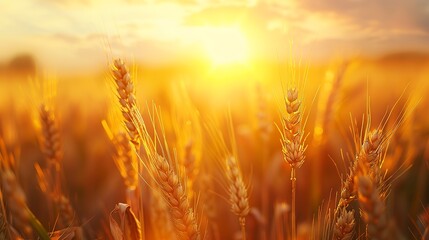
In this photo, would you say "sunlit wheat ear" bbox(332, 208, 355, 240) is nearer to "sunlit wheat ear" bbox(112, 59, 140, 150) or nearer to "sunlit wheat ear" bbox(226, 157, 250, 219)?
"sunlit wheat ear" bbox(226, 157, 250, 219)

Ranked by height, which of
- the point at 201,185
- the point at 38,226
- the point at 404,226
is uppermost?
the point at 38,226

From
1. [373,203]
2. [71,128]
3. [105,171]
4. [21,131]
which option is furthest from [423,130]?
[21,131]

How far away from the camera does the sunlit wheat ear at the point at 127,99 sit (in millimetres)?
1283

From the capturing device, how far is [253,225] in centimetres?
211

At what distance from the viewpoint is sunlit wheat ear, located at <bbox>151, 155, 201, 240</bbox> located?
118 centimetres

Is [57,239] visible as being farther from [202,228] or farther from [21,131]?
[21,131]

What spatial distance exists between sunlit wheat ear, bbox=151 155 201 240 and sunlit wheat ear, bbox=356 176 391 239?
1.51ft

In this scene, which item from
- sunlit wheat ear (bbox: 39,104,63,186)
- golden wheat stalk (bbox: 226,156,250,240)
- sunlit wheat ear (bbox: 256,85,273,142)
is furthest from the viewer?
sunlit wheat ear (bbox: 256,85,273,142)

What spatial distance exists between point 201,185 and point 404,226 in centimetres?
101

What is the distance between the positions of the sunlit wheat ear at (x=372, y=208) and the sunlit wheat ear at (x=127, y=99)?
65 cm

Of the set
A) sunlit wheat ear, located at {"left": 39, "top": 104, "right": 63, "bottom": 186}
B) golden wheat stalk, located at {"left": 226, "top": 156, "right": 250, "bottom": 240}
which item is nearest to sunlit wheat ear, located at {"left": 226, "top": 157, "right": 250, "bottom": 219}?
golden wheat stalk, located at {"left": 226, "top": 156, "right": 250, "bottom": 240}

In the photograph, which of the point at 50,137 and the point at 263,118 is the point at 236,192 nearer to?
the point at 50,137

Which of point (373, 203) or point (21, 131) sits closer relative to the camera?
point (373, 203)

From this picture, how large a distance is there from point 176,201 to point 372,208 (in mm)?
506
